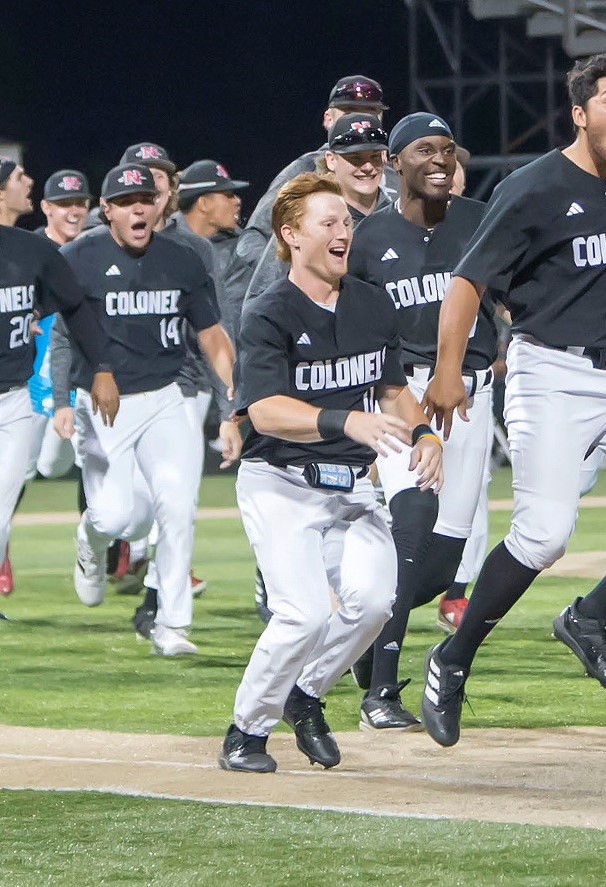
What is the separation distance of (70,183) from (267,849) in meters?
7.74

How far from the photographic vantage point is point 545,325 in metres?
5.45

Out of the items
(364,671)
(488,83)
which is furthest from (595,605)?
(488,83)

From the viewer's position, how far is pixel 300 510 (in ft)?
17.3

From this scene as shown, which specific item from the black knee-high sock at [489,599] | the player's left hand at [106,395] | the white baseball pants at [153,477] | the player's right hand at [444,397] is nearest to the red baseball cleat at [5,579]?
the white baseball pants at [153,477]

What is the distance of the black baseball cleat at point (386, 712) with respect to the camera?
600 centimetres

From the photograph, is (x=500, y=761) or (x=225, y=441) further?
(x=225, y=441)

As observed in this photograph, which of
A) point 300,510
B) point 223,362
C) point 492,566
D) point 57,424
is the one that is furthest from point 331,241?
point 57,424

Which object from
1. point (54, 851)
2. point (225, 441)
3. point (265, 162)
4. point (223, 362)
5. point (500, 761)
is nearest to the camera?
point (54, 851)

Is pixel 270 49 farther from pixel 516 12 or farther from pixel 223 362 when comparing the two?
pixel 223 362

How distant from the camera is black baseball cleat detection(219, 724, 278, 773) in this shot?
5.30m

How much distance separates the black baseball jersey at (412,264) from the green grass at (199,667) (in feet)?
4.36

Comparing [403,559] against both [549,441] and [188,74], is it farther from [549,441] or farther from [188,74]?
[188,74]

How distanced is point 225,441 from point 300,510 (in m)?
→ 2.02

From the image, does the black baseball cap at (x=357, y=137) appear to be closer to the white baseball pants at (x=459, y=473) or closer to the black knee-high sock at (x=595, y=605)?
the white baseball pants at (x=459, y=473)
